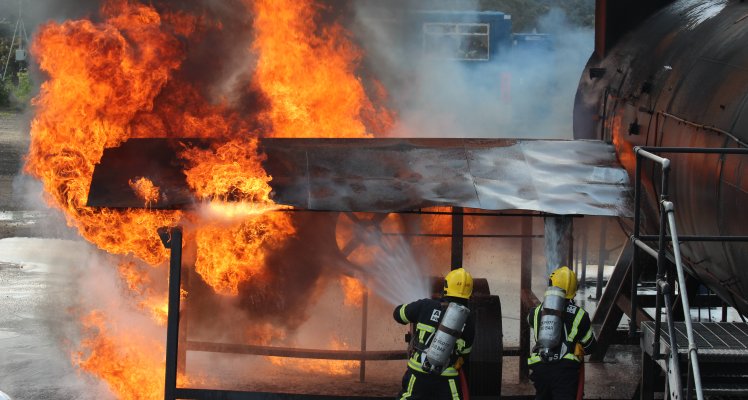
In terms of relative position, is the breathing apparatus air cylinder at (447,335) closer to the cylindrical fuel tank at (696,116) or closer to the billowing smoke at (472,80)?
the cylindrical fuel tank at (696,116)

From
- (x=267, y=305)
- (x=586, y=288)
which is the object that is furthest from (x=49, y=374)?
(x=586, y=288)

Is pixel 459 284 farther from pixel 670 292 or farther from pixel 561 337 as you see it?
pixel 670 292

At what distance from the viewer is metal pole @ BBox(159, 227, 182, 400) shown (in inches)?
273

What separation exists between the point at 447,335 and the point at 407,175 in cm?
172

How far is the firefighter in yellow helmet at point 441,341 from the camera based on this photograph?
6.11m

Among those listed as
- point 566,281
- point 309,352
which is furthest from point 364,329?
point 566,281

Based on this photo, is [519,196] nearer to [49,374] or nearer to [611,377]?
[611,377]

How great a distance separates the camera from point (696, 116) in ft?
19.1

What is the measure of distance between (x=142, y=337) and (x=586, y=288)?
688 centimetres

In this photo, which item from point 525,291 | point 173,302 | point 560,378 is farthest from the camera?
point 525,291

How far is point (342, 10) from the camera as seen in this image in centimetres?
1081

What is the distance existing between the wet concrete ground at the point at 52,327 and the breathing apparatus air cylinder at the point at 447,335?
206cm

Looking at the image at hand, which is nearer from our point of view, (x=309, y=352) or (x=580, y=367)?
(x=580, y=367)

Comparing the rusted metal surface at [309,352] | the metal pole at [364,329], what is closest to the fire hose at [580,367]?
the rusted metal surface at [309,352]
